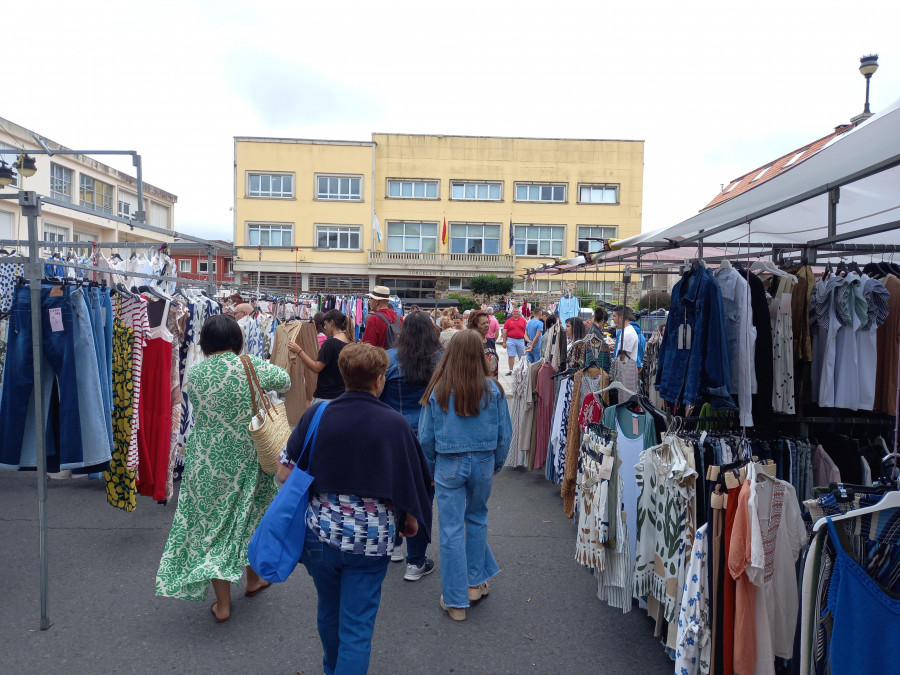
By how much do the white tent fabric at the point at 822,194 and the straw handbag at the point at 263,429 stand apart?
119 inches

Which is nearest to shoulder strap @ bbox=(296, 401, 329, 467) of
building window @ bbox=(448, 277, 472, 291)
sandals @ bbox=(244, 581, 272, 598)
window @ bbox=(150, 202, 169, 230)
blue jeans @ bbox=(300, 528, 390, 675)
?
blue jeans @ bbox=(300, 528, 390, 675)

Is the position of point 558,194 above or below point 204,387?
above

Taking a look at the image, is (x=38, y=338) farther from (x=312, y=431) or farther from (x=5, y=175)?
(x=5, y=175)

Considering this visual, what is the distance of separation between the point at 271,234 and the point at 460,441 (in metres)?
34.3

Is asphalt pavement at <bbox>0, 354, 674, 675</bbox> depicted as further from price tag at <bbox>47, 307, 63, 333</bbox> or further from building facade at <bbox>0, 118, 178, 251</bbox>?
building facade at <bbox>0, 118, 178, 251</bbox>

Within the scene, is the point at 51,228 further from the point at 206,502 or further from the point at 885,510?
the point at 885,510

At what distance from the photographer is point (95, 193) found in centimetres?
2952

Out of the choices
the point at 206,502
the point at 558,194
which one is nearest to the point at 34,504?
the point at 206,502

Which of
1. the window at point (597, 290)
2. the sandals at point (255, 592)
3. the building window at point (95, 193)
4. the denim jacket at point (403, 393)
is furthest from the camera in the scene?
the building window at point (95, 193)

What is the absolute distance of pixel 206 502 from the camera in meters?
3.37

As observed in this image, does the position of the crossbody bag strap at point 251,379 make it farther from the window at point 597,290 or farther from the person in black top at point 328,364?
the window at point 597,290

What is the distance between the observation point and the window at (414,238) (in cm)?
Result: 3678

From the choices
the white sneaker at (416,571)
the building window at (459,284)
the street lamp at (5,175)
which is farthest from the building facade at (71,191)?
the white sneaker at (416,571)

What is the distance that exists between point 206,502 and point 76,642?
0.96m
